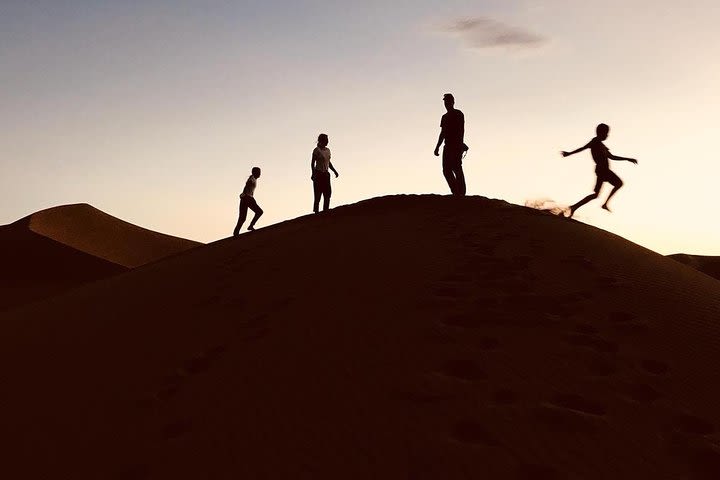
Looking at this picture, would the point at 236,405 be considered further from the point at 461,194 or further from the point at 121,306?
the point at 461,194

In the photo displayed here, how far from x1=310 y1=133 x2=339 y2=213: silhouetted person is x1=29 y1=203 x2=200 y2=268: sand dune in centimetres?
1527

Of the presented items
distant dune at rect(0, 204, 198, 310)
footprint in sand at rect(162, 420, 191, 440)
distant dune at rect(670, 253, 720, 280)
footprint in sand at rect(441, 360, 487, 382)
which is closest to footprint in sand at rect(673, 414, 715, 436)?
footprint in sand at rect(441, 360, 487, 382)

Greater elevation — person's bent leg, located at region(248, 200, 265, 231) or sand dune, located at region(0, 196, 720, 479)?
person's bent leg, located at region(248, 200, 265, 231)

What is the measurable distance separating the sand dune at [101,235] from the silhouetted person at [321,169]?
15274mm

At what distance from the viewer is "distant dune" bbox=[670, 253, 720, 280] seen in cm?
2219

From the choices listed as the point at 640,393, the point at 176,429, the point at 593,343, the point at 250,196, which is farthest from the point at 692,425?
the point at 250,196

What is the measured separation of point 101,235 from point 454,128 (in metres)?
21.4

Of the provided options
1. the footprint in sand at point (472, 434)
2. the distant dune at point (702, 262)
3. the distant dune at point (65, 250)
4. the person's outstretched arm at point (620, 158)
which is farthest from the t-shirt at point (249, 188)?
the distant dune at point (702, 262)

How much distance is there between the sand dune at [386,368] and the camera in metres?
3.98

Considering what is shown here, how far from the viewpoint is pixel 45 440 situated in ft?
15.6

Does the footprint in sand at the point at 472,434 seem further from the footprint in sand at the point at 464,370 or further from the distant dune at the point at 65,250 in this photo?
the distant dune at the point at 65,250

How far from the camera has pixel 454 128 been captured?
10211mm

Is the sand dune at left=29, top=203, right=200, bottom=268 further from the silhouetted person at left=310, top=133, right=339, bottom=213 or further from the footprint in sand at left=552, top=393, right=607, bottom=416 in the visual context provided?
the footprint in sand at left=552, top=393, right=607, bottom=416

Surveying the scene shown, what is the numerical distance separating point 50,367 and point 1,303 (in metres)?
13.8
